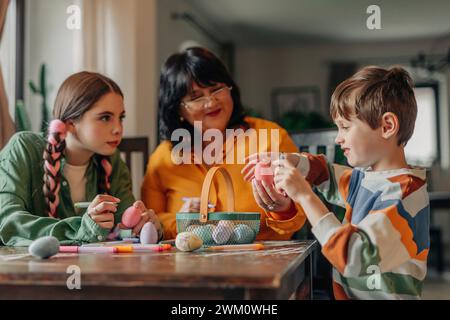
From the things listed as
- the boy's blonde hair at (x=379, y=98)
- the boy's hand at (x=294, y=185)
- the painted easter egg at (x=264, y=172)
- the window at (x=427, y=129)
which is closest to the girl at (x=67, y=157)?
the painted easter egg at (x=264, y=172)

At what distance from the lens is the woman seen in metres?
1.58

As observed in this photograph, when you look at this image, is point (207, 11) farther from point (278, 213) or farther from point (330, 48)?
point (278, 213)

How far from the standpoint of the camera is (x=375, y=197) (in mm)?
1080

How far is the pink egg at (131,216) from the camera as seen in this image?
1.31 m

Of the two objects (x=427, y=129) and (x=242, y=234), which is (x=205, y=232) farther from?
(x=427, y=129)

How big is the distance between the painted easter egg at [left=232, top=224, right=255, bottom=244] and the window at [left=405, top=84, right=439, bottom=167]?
17.5 feet

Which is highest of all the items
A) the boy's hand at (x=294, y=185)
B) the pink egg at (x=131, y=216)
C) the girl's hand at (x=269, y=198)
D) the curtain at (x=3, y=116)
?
the curtain at (x=3, y=116)

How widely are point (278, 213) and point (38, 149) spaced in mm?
638

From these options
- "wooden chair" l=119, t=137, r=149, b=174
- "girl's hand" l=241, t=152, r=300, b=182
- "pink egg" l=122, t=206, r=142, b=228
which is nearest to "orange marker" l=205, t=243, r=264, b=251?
"girl's hand" l=241, t=152, r=300, b=182

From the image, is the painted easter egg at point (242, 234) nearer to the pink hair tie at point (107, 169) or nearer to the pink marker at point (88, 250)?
the pink marker at point (88, 250)

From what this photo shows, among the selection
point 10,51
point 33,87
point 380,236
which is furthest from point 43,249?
point 10,51

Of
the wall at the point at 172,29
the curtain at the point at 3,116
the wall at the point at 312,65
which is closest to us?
the curtain at the point at 3,116

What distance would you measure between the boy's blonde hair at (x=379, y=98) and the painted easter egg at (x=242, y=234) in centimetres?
30

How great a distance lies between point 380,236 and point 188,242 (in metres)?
0.36
